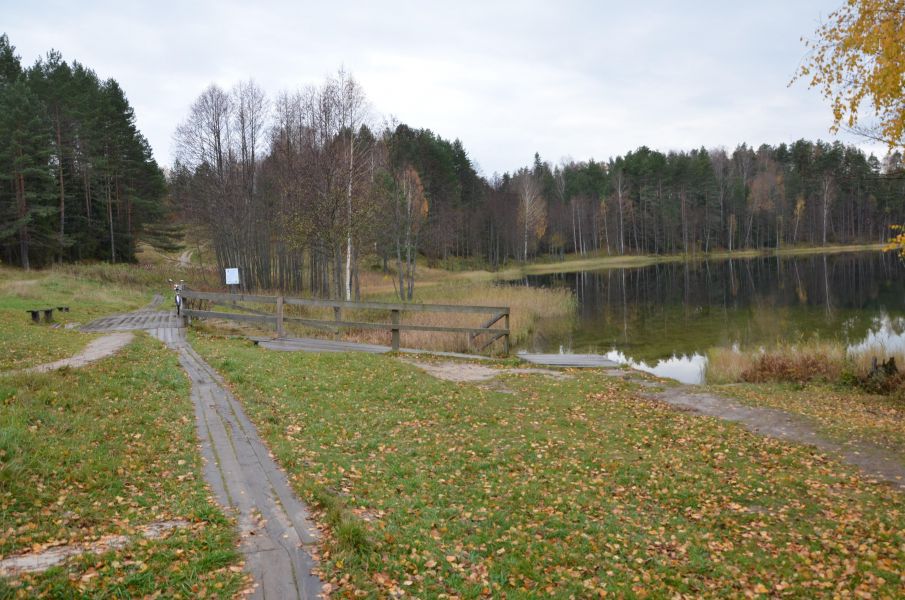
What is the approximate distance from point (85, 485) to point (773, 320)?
29.8m

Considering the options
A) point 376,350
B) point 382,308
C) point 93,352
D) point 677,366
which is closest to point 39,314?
point 93,352

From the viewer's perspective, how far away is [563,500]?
651 centimetres

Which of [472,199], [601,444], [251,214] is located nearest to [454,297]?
[251,214]

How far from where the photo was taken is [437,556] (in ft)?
16.2

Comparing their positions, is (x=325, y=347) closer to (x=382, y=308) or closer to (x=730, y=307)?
(x=382, y=308)

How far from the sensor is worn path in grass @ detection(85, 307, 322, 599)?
172 inches

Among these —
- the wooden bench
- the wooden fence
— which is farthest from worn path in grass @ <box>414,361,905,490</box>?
the wooden bench

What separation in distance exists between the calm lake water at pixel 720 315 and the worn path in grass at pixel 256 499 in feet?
46.8

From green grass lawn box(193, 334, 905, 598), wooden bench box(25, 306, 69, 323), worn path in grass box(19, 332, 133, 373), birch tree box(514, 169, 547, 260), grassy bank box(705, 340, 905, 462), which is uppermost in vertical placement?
birch tree box(514, 169, 547, 260)

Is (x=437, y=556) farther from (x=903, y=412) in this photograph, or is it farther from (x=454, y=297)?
(x=454, y=297)

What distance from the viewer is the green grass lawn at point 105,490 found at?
4094 mm

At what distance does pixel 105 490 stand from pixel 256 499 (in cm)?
139

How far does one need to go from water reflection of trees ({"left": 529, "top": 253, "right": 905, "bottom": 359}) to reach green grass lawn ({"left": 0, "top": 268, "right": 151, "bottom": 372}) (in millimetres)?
17889

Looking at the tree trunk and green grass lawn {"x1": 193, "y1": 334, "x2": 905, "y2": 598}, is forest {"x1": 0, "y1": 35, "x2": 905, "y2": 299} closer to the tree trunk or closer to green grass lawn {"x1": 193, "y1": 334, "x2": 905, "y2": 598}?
the tree trunk
